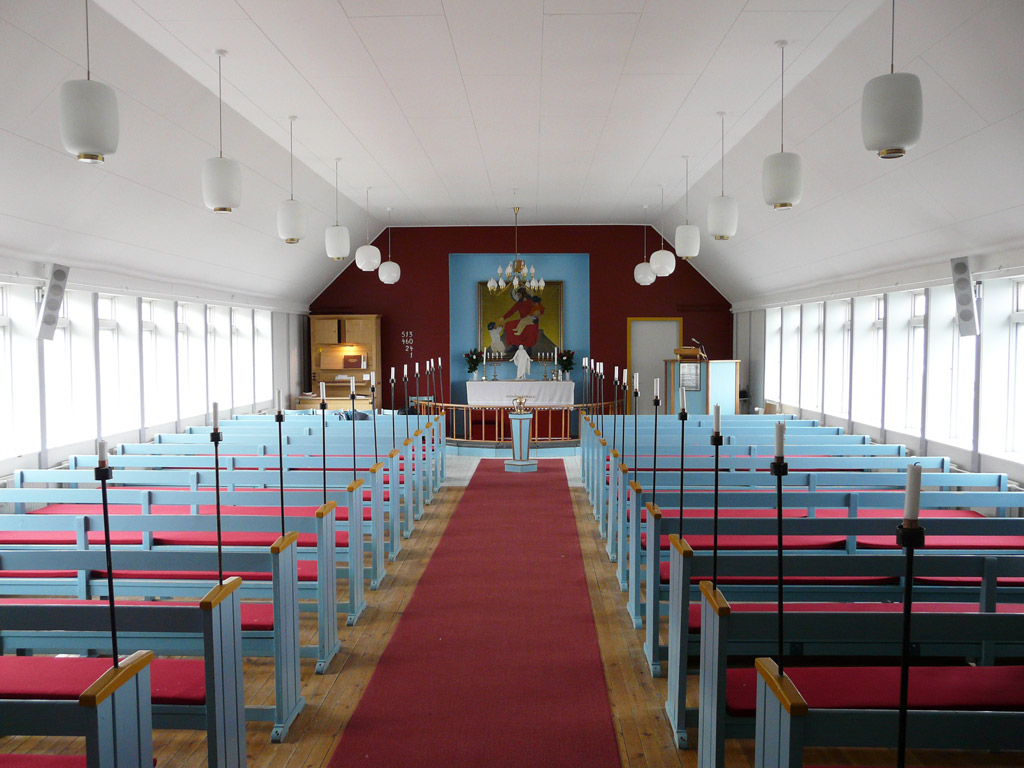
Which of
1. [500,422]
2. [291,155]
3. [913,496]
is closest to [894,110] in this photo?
[913,496]

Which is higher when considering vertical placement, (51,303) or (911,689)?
(51,303)

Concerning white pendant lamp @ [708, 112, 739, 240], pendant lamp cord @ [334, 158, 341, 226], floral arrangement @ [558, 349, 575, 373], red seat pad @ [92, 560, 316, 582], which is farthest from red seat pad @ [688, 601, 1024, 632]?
floral arrangement @ [558, 349, 575, 373]

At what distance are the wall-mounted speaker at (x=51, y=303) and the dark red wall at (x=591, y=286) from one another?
765cm

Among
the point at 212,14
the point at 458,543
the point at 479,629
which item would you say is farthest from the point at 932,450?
the point at 212,14

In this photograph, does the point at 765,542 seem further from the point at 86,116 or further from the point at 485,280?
the point at 485,280

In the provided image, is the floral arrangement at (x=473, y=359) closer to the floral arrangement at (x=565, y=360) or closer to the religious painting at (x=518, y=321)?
the religious painting at (x=518, y=321)

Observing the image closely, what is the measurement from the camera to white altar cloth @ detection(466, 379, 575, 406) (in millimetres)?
13672

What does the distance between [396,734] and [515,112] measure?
552cm

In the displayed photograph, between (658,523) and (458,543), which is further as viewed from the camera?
(458,543)

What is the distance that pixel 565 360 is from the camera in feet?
46.9

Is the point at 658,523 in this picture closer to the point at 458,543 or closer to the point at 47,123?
the point at 458,543

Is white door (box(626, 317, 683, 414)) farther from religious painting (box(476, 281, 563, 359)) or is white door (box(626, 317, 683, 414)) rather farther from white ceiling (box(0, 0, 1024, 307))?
white ceiling (box(0, 0, 1024, 307))

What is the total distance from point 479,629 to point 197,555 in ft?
6.43

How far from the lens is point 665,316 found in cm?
1430
